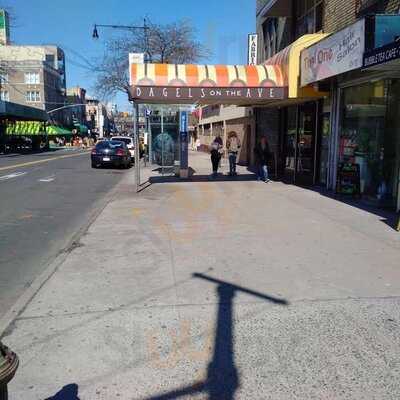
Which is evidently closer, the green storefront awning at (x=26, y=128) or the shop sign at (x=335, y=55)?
the shop sign at (x=335, y=55)

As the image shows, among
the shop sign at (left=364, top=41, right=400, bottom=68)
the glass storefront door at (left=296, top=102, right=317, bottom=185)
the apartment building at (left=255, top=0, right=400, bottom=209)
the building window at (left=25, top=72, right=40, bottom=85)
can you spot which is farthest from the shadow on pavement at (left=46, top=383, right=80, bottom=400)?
the building window at (left=25, top=72, right=40, bottom=85)

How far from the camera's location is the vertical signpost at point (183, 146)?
1858 cm

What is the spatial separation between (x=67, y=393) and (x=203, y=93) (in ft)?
37.6

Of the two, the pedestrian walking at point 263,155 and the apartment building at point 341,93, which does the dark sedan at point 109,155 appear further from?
the pedestrian walking at point 263,155

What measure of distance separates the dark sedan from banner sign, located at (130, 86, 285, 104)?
38.7 feet

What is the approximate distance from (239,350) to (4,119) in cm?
5060

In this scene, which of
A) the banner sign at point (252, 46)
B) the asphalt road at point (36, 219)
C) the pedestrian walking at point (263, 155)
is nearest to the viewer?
the asphalt road at point (36, 219)

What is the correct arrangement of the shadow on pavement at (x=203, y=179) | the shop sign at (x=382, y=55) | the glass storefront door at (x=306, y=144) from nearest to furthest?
the shop sign at (x=382, y=55), the glass storefront door at (x=306, y=144), the shadow on pavement at (x=203, y=179)

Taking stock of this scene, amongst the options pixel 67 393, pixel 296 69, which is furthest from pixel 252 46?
pixel 67 393

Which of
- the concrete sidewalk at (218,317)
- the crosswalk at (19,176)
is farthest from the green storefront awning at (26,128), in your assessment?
the concrete sidewalk at (218,317)

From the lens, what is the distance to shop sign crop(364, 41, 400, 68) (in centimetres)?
763

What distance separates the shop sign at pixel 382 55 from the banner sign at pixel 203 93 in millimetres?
5142

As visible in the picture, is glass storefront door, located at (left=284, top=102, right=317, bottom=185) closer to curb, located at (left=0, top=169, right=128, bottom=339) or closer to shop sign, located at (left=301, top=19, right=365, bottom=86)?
shop sign, located at (left=301, top=19, right=365, bottom=86)

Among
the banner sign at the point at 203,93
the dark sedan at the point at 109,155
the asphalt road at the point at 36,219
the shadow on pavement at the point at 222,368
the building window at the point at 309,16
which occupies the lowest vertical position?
the asphalt road at the point at 36,219
